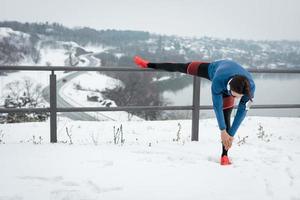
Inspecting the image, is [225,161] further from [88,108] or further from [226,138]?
[88,108]

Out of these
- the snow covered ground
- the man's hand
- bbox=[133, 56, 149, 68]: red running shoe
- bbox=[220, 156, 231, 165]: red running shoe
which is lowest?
the snow covered ground

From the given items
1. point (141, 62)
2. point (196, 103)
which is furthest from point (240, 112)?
point (141, 62)

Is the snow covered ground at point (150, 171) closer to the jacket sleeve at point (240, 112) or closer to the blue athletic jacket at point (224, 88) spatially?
the jacket sleeve at point (240, 112)

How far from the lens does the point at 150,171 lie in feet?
11.6

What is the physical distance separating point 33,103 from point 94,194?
11306 mm

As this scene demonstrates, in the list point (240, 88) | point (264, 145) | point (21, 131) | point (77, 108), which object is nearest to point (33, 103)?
point (21, 131)

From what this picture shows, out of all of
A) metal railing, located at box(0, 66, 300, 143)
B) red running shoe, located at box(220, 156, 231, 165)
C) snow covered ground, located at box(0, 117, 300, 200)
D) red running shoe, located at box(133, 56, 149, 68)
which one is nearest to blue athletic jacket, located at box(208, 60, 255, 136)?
red running shoe, located at box(220, 156, 231, 165)

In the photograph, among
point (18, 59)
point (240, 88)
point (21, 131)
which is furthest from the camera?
point (18, 59)

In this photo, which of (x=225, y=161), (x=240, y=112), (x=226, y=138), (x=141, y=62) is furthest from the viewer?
(x=141, y=62)

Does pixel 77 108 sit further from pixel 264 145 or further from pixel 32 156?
pixel 264 145

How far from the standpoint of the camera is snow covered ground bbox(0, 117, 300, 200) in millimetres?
3000

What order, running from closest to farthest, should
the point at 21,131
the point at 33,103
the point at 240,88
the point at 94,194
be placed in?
1. the point at 94,194
2. the point at 240,88
3. the point at 21,131
4. the point at 33,103

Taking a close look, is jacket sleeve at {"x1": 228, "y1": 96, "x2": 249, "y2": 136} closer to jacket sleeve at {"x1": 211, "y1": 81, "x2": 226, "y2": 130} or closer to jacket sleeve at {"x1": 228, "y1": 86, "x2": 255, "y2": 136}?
jacket sleeve at {"x1": 228, "y1": 86, "x2": 255, "y2": 136}

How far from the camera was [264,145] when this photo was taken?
4.84 metres
